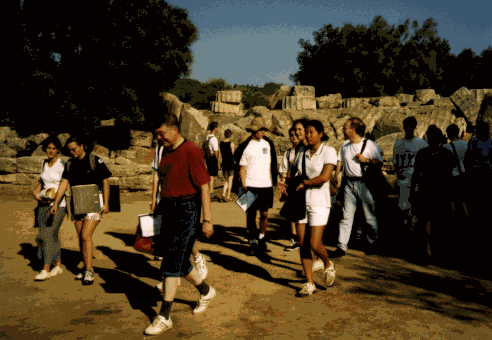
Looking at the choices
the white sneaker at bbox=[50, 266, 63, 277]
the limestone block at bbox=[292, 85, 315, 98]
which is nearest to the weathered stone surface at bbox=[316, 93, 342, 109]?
the limestone block at bbox=[292, 85, 315, 98]

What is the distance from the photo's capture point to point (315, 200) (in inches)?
170

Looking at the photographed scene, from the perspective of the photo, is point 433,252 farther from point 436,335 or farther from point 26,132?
point 26,132

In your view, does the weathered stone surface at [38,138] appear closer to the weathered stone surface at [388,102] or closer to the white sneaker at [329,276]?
the weathered stone surface at [388,102]

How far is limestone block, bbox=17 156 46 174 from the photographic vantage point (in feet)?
40.0

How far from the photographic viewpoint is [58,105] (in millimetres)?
19828

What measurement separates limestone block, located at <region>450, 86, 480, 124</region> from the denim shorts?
1485 cm

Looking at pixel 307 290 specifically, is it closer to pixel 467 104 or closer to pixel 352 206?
pixel 352 206

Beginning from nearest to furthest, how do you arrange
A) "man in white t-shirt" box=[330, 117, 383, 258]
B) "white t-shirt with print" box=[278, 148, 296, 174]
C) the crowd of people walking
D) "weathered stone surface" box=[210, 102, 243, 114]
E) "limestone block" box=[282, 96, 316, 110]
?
1. the crowd of people walking
2. "man in white t-shirt" box=[330, 117, 383, 258]
3. "white t-shirt with print" box=[278, 148, 296, 174]
4. "limestone block" box=[282, 96, 316, 110]
5. "weathered stone surface" box=[210, 102, 243, 114]

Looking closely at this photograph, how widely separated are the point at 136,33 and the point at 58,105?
5.12m

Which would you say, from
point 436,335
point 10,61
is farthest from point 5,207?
point 10,61

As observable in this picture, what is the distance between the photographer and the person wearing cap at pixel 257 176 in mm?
6105

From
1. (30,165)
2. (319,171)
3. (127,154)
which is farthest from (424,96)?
(319,171)

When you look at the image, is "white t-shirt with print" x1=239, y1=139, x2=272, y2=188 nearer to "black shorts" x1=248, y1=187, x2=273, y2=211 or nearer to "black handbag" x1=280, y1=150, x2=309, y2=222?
"black shorts" x1=248, y1=187, x2=273, y2=211

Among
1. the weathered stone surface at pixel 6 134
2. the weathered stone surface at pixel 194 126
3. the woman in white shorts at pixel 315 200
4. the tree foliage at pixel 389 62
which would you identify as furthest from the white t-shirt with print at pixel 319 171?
the tree foliage at pixel 389 62
